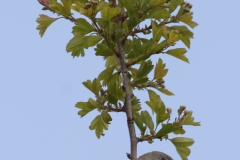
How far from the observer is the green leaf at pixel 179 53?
15.8 ft

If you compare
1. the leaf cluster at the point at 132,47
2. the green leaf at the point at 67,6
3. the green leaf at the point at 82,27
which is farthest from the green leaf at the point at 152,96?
the green leaf at the point at 67,6

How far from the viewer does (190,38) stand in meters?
5.09

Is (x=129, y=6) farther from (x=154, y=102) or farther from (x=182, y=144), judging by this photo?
(x=182, y=144)

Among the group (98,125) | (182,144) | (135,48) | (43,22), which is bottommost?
(182,144)

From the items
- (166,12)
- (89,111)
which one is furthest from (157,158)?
(166,12)

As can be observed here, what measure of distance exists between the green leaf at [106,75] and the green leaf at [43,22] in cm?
80

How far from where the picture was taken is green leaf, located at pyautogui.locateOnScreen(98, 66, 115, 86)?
4867 mm

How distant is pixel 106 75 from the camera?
16.1 ft

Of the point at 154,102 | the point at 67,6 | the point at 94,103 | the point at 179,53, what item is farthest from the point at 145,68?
the point at 67,6

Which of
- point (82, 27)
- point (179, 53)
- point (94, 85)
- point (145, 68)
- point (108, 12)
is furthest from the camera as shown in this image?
point (179, 53)

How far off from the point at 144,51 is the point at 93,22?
61cm

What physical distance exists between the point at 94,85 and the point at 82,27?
663 millimetres

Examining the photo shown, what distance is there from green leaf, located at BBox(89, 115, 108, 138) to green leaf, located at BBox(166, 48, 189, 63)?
3.36ft

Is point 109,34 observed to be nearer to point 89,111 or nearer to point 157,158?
point 89,111
